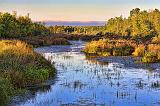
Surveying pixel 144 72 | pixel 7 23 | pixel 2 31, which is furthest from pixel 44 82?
pixel 7 23

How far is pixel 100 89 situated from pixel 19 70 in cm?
463

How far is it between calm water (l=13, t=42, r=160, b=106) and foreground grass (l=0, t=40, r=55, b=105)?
907mm

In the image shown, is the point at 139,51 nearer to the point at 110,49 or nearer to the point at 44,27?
the point at 110,49

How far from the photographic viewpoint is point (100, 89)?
72.1ft

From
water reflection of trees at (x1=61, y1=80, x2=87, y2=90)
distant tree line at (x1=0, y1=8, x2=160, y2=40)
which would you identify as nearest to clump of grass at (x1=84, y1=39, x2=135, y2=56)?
distant tree line at (x1=0, y1=8, x2=160, y2=40)

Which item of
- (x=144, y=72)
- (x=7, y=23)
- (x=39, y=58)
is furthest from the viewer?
(x=7, y=23)

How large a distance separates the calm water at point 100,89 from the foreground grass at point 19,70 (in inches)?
35.7

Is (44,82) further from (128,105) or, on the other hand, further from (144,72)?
(144,72)

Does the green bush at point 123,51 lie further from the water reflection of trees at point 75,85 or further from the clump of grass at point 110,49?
the water reflection of trees at point 75,85

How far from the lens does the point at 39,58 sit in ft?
91.6

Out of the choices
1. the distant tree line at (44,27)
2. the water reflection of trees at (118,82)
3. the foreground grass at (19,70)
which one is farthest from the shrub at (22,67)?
the distant tree line at (44,27)

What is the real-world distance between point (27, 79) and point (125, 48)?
84.9 ft

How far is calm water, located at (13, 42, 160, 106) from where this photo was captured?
1850 cm

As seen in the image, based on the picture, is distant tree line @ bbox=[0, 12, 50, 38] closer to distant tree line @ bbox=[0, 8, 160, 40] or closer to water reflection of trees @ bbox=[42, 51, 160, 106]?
distant tree line @ bbox=[0, 8, 160, 40]
